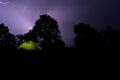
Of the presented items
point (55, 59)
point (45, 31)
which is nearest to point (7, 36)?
point (45, 31)

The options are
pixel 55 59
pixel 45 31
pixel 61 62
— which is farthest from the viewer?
pixel 45 31

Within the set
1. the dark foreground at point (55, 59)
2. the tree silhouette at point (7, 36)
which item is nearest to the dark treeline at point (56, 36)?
the tree silhouette at point (7, 36)

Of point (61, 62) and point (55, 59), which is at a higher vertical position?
point (55, 59)

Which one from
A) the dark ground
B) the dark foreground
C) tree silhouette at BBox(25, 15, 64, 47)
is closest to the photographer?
the dark ground

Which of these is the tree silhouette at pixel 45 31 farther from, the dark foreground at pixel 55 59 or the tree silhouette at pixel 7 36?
the dark foreground at pixel 55 59

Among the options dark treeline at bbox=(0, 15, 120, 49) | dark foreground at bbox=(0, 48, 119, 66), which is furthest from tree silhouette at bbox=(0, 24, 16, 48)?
dark foreground at bbox=(0, 48, 119, 66)

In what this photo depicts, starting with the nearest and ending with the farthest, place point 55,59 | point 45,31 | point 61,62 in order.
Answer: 1. point 61,62
2. point 55,59
3. point 45,31

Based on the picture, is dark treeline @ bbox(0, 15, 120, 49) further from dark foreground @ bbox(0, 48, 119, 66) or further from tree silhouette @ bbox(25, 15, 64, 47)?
dark foreground @ bbox(0, 48, 119, 66)

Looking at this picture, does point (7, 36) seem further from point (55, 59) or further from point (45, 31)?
point (55, 59)

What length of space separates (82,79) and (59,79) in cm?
77

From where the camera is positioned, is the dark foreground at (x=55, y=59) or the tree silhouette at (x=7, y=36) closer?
the dark foreground at (x=55, y=59)

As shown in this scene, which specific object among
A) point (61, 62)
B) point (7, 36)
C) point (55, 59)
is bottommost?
point (61, 62)

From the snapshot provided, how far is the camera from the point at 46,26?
1549 inches

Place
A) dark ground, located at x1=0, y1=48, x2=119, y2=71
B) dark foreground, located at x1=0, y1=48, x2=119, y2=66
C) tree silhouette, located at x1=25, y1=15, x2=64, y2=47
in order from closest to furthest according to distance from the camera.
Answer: dark ground, located at x1=0, y1=48, x2=119, y2=71, dark foreground, located at x1=0, y1=48, x2=119, y2=66, tree silhouette, located at x1=25, y1=15, x2=64, y2=47
